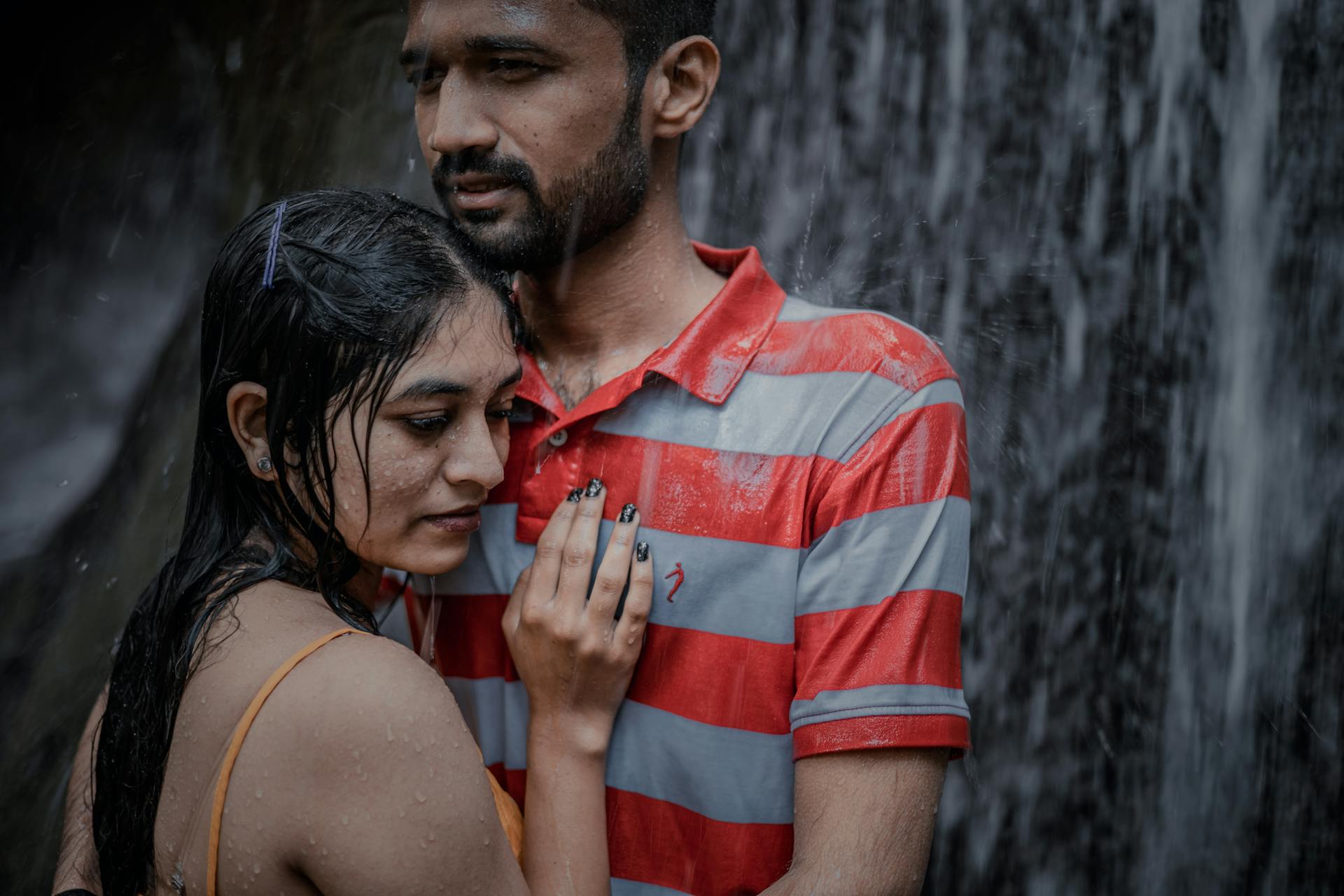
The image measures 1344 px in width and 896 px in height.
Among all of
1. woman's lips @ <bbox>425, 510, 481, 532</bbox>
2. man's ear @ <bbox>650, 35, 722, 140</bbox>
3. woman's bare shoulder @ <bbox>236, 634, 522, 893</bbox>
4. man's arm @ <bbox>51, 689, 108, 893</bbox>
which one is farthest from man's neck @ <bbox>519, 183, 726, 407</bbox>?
man's arm @ <bbox>51, 689, 108, 893</bbox>

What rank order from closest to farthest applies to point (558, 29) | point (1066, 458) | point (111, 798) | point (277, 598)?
point (277, 598) → point (111, 798) → point (558, 29) → point (1066, 458)

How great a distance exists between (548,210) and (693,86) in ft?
1.27

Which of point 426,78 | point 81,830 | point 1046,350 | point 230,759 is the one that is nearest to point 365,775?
point 230,759

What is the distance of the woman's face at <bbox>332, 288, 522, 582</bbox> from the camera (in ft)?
4.81

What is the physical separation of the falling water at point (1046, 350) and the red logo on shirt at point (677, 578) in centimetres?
173

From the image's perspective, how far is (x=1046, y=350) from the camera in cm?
→ 307

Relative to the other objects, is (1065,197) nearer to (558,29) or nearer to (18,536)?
(558,29)

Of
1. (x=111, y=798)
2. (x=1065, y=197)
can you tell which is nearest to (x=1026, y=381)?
(x=1065, y=197)

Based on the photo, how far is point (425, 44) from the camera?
1776 mm

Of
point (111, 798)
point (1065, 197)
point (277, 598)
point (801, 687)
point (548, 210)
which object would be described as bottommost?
point (111, 798)

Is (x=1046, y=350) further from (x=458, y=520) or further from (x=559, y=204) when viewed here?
(x=458, y=520)

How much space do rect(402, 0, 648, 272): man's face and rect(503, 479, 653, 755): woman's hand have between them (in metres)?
0.49

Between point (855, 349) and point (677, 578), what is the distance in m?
0.46

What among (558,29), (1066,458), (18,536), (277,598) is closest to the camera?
(277,598)
